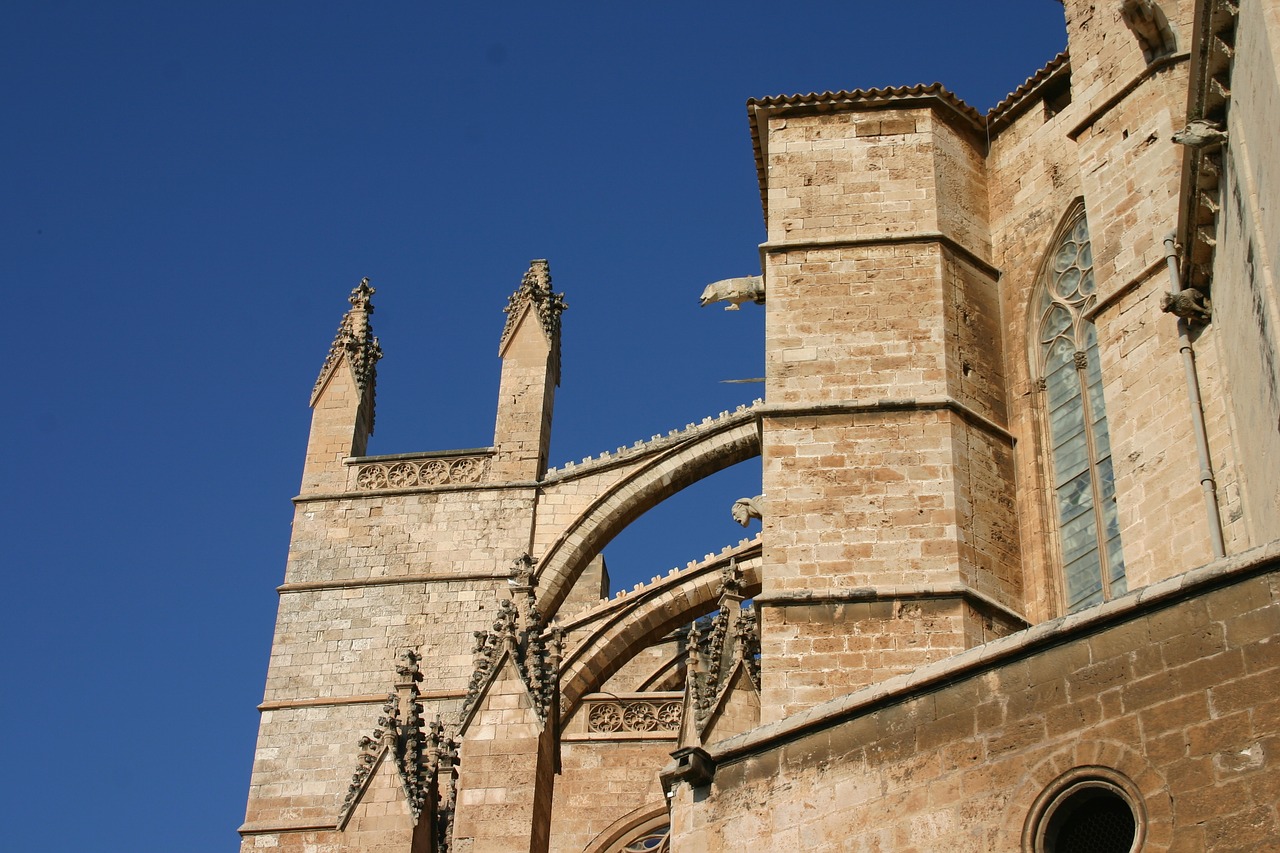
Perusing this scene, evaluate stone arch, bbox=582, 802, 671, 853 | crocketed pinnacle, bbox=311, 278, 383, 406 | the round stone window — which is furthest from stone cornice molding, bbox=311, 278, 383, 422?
the round stone window

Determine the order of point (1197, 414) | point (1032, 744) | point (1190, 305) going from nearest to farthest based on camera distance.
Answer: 1. point (1032, 744)
2. point (1197, 414)
3. point (1190, 305)

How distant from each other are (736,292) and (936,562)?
9.91 ft

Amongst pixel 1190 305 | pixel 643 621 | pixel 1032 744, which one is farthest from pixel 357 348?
pixel 1032 744

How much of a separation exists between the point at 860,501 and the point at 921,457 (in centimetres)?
44

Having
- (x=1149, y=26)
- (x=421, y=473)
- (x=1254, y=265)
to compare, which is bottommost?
(x=1254, y=265)

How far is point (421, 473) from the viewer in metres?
15.9

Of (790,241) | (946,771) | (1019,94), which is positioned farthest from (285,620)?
(946,771)

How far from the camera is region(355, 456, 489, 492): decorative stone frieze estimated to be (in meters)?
15.7

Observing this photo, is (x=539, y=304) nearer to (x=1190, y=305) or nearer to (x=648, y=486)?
(x=648, y=486)

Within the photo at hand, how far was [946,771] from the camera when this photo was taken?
6129 millimetres

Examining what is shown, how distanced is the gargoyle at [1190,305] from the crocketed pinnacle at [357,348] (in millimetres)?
9407

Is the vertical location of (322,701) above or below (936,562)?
above

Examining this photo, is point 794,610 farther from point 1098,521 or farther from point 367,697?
point 367,697

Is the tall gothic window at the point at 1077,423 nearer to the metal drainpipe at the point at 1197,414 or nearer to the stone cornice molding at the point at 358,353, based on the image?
the metal drainpipe at the point at 1197,414
